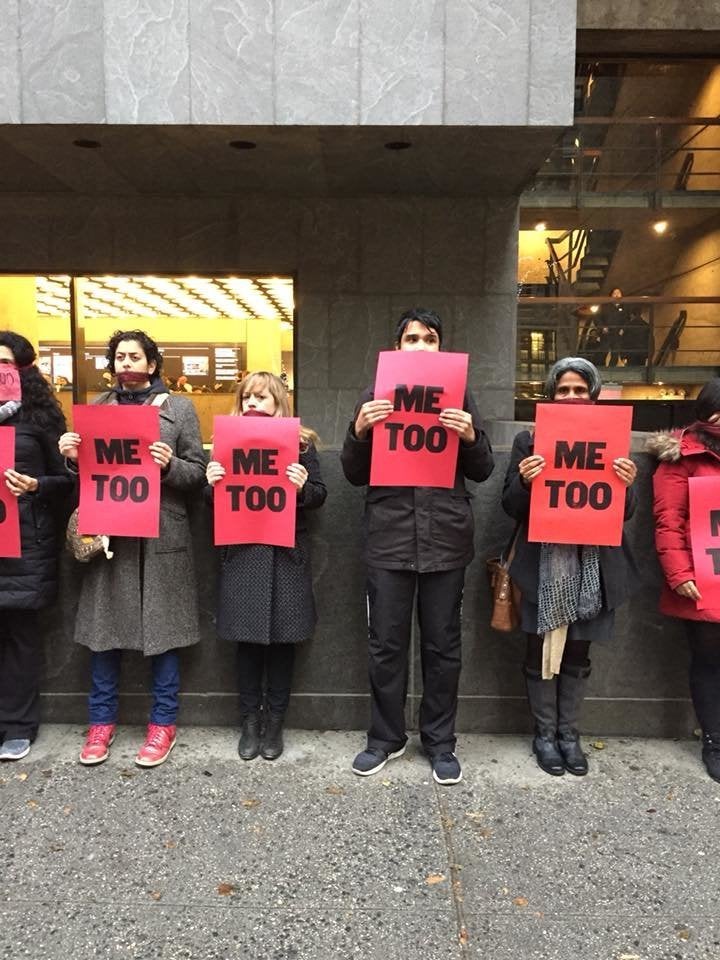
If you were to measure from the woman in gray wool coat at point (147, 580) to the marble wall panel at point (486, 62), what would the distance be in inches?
154

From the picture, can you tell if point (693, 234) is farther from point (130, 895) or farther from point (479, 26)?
point (130, 895)

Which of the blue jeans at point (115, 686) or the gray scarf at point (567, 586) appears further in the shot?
the blue jeans at point (115, 686)

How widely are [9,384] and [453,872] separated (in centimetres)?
302

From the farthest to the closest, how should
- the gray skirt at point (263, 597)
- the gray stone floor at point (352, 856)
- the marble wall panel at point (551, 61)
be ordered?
the marble wall panel at point (551, 61) → the gray skirt at point (263, 597) → the gray stone floor at point (352, 856)

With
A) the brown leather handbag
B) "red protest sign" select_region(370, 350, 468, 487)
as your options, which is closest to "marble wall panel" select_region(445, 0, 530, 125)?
"red protest sign" select_region(370, 350, 468, 487)

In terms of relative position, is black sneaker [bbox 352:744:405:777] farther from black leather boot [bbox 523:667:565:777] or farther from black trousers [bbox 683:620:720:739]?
black trousers [bbox 683:620:720:739]

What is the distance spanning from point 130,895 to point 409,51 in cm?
628

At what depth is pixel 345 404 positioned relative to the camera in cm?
867

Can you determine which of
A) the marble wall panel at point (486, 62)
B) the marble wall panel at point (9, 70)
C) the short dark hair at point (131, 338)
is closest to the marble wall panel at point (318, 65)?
the marble wall panel at point (486, 62)

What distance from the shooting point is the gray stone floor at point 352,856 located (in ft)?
8.72

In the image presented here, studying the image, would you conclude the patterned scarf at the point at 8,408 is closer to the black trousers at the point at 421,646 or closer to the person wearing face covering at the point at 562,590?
the black trousers at the point at 421,646

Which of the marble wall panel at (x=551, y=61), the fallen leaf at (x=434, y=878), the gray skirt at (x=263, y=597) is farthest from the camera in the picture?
the marble wall panel at (x=551, y=61)

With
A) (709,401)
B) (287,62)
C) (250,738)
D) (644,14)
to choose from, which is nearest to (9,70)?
(287,62)

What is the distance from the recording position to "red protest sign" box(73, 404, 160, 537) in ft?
12.1
